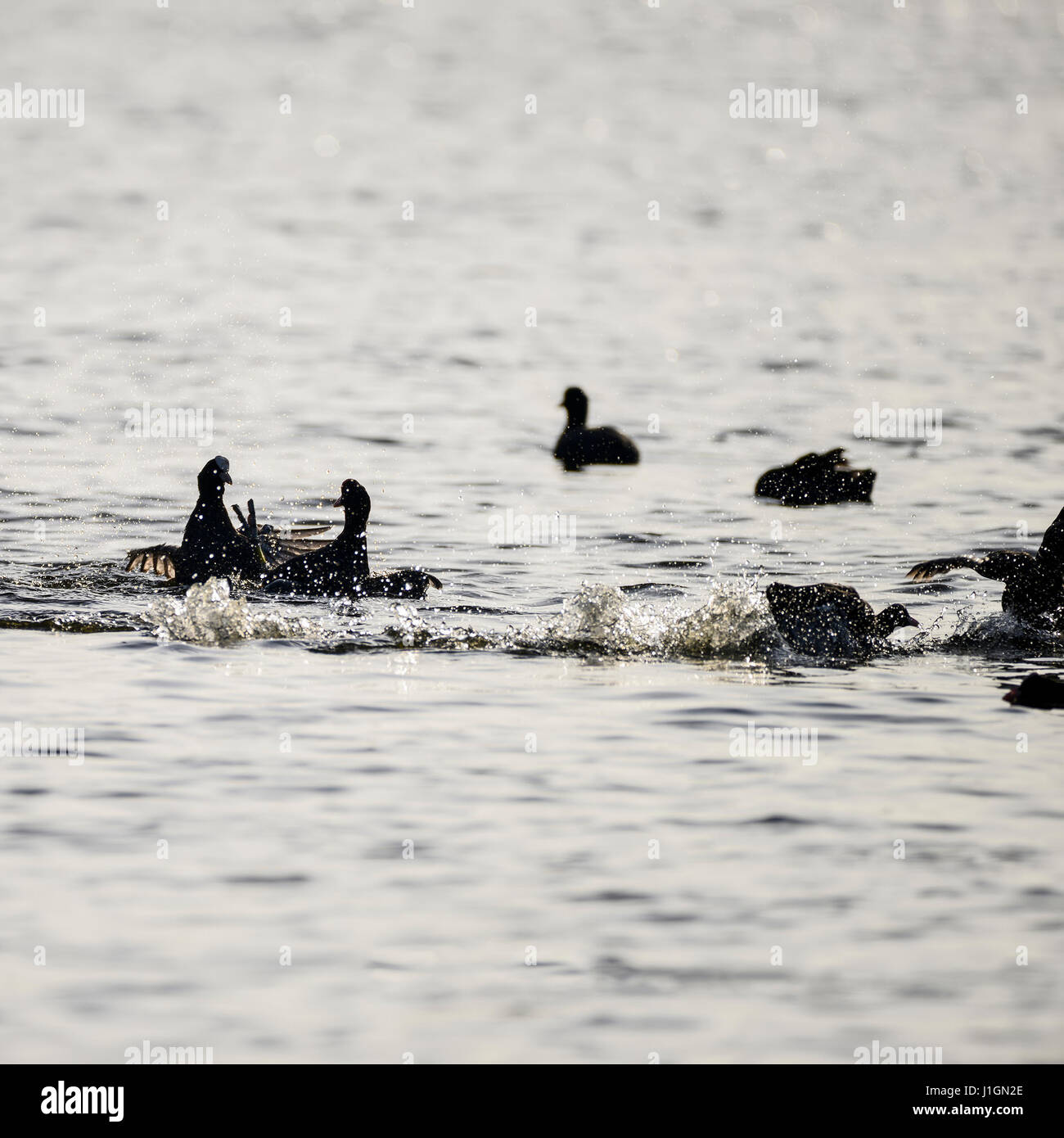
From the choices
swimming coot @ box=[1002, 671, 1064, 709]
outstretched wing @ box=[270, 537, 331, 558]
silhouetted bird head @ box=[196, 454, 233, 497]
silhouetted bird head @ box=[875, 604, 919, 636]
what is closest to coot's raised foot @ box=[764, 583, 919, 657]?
silhouetted bird head @ box=[875, 604, 919, 636]

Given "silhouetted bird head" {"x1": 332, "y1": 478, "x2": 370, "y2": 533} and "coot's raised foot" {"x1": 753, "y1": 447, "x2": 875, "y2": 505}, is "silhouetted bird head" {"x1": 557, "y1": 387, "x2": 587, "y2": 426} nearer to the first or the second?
"coot's raised foot" {"x1": 753, "y1": 447, "x2": 875, "y2": 505}

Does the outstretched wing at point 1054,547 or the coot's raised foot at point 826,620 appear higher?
the outstretched wing at point 1054,547

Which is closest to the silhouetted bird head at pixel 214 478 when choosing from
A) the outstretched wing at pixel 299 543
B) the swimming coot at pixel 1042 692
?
the outstretched wing at pixel 299 543

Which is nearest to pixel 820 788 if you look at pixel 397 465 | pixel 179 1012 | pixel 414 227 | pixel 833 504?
pixel 179 1012

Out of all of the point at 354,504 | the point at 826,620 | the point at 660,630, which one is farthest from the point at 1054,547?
the point at 354,504

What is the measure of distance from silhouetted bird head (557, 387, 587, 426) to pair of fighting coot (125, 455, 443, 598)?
7.64m

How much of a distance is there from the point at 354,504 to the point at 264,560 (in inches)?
34.7

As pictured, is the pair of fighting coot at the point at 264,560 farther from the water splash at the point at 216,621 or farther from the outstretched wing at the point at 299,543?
the water splash at the point at 216,621

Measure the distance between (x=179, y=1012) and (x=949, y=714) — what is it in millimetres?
5744

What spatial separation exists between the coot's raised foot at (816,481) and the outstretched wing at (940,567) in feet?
14.9

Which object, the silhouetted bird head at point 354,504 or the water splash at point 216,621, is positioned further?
the silhouetted bird head at point 354,504

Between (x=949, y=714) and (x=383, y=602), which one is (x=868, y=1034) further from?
(x=383, y=602)

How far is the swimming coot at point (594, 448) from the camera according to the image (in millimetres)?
20922

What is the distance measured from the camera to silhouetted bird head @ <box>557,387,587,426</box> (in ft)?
74.0
